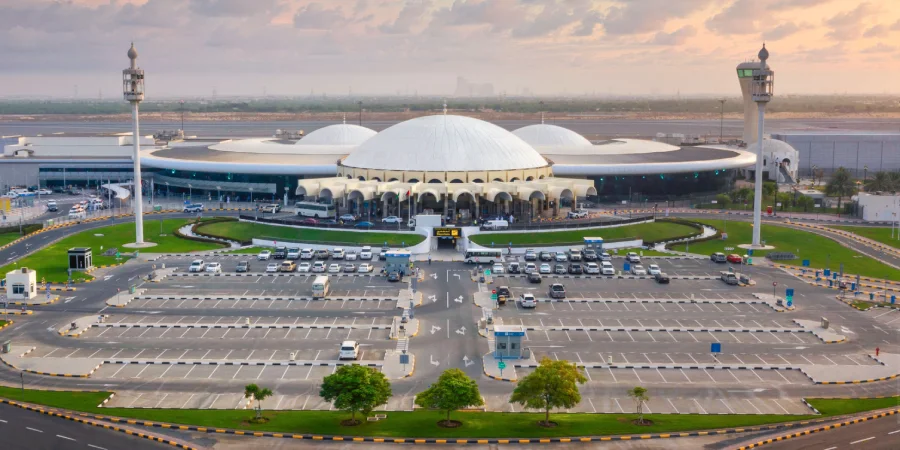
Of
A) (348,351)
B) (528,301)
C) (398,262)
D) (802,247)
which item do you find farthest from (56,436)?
(802,247)

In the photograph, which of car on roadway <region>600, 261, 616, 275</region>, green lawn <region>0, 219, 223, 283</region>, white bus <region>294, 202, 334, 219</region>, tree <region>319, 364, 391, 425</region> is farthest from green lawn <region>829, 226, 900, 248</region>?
tree <region>319, 364, 391, 425</region>

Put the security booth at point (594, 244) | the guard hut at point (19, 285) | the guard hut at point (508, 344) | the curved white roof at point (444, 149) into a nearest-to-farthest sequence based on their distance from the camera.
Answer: the guard hut at point (508, 344) → the guard hut at point (19, 285) → the security booth at point (594, 244) → the curved white roof at point (444, 149)

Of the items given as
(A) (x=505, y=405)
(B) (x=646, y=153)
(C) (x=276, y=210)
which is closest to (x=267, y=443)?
(A) (x=505, y=405)

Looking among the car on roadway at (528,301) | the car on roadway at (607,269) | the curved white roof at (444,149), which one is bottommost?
the car on roadway at (528,301)

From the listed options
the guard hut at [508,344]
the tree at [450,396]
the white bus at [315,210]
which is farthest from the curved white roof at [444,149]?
the tree at [450,396]

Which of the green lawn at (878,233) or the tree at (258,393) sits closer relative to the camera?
the tree at (258,393)

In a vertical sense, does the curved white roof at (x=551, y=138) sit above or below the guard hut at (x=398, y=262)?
above

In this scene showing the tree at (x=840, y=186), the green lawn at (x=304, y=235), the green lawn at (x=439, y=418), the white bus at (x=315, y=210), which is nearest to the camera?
the green lawn at (x=439, y=418)

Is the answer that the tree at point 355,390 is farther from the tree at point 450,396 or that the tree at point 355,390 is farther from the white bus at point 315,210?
the white bus at point 315,210
